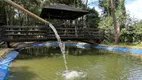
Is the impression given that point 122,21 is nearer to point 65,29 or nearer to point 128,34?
point 128,34

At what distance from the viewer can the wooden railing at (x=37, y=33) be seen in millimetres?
11406

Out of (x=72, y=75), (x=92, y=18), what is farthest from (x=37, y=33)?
(x=92, y=18)

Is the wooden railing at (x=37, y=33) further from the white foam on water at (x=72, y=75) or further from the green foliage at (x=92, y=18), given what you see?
the green foliage at (x=92, y=18)

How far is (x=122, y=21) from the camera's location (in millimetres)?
15367

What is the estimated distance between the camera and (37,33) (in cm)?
1198

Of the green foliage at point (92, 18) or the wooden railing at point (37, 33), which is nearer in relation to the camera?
the wooden railing at point (37, 33)

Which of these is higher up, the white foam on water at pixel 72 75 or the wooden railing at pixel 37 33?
the wooden railing at pixel 37 33

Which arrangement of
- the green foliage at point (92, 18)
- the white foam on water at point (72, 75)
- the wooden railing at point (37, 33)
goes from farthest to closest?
the green foliage at point (92, 18)
the wooden railing at point (37, 33)
the white foam on water at point (72, 75)

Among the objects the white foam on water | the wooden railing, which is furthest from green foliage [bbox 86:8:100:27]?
the white foam on water

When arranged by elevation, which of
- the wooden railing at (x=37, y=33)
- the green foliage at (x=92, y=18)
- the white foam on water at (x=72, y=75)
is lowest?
the white foam on water at (x=72, y=75)

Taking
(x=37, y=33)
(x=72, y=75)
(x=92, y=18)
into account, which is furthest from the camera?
(x=92, y=18)

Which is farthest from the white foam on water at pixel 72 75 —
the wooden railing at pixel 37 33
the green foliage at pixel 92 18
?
the green foliage at pixel 92 18

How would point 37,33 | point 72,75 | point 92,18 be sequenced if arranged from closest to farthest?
point 72,75, point 37,33, point 92,18

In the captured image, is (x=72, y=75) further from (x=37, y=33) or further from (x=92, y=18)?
(x=92, y=18)
